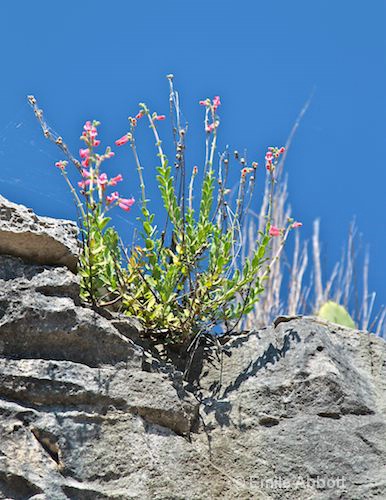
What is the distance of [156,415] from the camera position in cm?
257

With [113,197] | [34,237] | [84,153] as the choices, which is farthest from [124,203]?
[34,237]

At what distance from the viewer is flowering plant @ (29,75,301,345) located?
2.82 m

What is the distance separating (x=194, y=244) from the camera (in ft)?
9.57

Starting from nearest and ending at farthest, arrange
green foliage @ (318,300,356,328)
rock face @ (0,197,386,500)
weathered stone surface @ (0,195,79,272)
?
rock face @ (0,197,386,500) → weathered stone surface @ (0,195,79,272) → green foliage @ (318,300,356,328)

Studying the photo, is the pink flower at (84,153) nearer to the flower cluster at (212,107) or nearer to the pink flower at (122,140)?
the pink flower at (122,140)

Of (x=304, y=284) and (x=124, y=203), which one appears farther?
(x=304, y=284)

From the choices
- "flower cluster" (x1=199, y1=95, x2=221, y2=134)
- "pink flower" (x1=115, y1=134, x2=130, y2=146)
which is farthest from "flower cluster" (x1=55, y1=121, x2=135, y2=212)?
"flower cluster" (x1=199, y1=95, x2=221, y2=134)

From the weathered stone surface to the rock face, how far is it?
0.03 meters

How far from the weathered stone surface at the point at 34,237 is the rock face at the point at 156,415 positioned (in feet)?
0.11

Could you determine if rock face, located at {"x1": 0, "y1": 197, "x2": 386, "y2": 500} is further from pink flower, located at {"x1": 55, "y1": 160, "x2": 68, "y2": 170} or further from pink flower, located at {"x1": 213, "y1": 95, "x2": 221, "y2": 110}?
pink flower, located at {"x1": 213, "y1": 95, "x2": 221, "y2": 110}

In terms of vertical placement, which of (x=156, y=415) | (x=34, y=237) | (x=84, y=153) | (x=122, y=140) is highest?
(x=122, y=140)

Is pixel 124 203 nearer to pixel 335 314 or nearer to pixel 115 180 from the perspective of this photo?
pixel 115 180

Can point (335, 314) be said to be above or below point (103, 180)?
above

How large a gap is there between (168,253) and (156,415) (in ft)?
2.03
